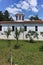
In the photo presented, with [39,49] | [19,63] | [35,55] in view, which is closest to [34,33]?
[39,49]

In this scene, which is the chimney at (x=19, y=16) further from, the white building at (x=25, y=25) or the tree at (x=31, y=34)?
the tree at (x=31, y=34)

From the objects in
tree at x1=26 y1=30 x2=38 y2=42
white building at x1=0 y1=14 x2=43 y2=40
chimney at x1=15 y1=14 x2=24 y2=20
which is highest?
chimney at x1=15 y1=14 x2=24 y2=20

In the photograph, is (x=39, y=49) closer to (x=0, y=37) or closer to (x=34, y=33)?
(x=34, y=33)

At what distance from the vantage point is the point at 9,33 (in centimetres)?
3822

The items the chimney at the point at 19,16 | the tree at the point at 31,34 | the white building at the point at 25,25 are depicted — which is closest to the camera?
the tree at the point at 31,34

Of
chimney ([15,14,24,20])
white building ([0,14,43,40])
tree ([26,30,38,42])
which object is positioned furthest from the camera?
chimney ([15,14,24,20])

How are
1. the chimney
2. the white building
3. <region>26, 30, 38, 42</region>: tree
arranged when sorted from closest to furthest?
<region>26, 30, 38, 42</region>: tree < the white building < the chimney

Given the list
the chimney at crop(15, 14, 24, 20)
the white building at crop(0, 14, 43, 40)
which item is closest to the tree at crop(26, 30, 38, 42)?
the white building at crop(0, 14, 43, 40)

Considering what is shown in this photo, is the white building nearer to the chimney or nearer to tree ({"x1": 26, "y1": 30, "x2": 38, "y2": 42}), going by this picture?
tree ({"x1": 26, "y1": 30, "x2": 38, "y2": 42})

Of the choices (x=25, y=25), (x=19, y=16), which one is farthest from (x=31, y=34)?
(x=19, y=16)

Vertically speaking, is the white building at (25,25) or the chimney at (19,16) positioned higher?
the chimney at (19,16)

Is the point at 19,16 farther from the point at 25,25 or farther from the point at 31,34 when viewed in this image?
the point at 31,34

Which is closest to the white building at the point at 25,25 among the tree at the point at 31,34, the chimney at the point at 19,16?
the tree at the point at 31,34

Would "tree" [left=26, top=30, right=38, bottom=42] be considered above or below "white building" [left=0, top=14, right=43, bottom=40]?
below
